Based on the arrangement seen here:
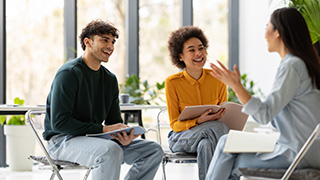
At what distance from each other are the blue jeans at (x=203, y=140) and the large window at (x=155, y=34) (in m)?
3.01

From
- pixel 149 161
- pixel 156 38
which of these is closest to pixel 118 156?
pixel 149 161

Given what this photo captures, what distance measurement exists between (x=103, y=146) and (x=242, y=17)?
4182 mm

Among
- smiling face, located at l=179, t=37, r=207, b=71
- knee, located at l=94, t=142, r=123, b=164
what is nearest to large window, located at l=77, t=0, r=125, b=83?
smiling face, located at l=179, t=37, r=207, b=71

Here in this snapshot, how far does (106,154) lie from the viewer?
2383 millimetres

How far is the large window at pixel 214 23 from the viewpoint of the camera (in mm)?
5992

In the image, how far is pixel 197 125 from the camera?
2.76 meters

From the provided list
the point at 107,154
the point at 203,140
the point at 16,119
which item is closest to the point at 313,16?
the point at 203,140

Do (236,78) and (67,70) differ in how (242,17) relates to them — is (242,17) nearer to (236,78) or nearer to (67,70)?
(67,70)

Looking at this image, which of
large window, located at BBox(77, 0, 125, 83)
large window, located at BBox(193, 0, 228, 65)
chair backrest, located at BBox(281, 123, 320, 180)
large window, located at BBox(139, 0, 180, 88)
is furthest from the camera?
large window, located at BBox(193, 0, 228, 65)

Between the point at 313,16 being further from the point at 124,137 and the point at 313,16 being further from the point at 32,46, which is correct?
the point at 32,46

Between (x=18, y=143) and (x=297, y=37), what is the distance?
3.45 m

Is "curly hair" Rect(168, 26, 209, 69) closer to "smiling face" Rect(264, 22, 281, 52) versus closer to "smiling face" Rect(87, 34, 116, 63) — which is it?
"smiling face" Rect(87, 34, 116, 63)

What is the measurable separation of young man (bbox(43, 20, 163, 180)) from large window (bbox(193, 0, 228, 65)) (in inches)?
129

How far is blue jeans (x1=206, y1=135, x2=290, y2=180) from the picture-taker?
1.91m
